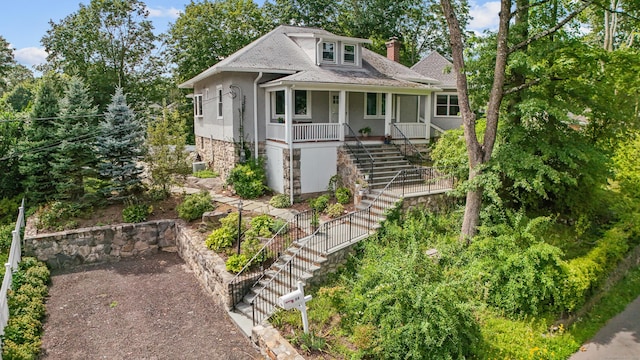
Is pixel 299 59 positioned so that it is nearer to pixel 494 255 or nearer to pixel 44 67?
pixel 494 255

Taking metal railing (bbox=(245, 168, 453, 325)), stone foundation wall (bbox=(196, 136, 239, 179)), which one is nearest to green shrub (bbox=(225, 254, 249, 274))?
metal railing (bbox=(245, 168, 453, 325))

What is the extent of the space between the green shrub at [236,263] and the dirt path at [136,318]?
1.06 meters

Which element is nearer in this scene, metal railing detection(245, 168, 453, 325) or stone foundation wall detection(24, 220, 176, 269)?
metal railing detection(245, 168, 453, 325)

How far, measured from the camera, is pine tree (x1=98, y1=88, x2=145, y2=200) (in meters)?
14.6

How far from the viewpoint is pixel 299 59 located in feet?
58.3

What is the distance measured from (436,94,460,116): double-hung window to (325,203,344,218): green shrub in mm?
11555

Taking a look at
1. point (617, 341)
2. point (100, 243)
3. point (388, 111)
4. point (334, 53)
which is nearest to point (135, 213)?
point (100, 243)

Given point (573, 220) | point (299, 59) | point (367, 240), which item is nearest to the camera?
point (367, 240)

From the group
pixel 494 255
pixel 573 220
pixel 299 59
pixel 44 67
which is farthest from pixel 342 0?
pixel 494 255

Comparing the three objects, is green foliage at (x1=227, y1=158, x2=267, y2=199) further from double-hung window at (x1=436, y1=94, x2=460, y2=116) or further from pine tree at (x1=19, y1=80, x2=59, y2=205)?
double-hung window at (x1=436, y1=94, x2=460, y2=116)

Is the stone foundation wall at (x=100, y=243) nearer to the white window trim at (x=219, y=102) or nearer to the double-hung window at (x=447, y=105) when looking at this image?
the white window trim at (x=219, y=102)

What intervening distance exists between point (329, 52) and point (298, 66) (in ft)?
6.45

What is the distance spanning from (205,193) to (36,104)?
7.38 m

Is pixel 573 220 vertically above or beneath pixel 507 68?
beneath
